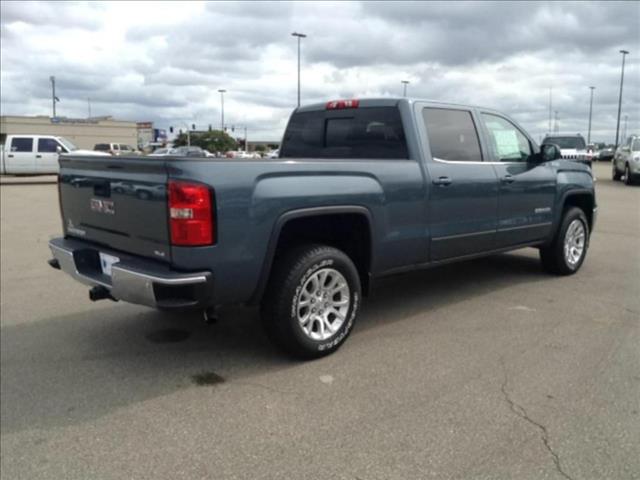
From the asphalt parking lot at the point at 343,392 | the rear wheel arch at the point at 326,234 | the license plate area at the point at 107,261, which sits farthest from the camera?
the license plate area at the point at 107,261

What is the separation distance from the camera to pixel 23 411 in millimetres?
3537

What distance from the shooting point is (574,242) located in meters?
6.84

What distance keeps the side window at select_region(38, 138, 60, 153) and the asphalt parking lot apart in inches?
786

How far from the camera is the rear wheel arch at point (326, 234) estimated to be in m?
3.83

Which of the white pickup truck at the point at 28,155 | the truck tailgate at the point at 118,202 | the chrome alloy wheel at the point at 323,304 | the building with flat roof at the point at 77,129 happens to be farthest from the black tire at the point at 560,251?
the building with flat roof at the point at 77,129

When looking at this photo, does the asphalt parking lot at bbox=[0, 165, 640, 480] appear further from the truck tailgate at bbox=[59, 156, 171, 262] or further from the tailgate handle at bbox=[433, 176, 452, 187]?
the tailgate handle at bbox=[433, 176, 452, 187]

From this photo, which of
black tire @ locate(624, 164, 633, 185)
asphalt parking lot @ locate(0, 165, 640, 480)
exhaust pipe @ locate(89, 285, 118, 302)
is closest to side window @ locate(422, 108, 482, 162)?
asphalt parking lot @ locate(0, 165, 640, 480)

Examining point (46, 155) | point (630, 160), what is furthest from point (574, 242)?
point (46, 155)

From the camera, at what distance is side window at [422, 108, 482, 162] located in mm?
5045

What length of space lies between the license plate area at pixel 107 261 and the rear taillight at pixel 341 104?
2513 mm

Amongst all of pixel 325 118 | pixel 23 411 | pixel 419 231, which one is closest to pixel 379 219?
pixel 419 231

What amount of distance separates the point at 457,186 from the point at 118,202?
2811mm

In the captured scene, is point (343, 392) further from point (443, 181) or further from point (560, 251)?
point (560, 251)

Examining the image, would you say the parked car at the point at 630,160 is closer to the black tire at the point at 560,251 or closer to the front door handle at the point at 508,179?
the black tire at the point at 560,251
